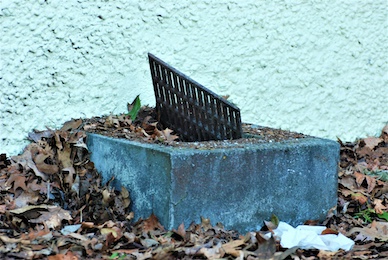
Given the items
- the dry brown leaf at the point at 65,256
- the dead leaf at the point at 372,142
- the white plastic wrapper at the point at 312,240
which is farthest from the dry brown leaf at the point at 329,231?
the dead leaf at the point at 372,142

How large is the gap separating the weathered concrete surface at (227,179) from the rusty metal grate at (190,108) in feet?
1.12

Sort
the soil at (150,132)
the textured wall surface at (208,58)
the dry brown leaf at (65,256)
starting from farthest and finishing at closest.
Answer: the textured wall surface at (208,58), the soil at (150,132), the dry brown leaf at (65,256)

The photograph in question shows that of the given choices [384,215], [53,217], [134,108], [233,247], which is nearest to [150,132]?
[134,108]

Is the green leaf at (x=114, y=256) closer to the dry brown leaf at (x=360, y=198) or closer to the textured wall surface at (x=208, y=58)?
the textured wall surface at (x=208, y=58)

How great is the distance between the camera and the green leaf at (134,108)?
14.0 ft

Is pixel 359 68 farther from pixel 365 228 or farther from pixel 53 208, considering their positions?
pixel 53 208

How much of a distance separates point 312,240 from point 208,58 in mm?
1900

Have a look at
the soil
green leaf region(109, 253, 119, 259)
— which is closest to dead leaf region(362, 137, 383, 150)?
the soil

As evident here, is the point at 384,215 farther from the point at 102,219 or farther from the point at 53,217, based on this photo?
the point at 53,217

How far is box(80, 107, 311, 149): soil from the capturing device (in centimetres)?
357

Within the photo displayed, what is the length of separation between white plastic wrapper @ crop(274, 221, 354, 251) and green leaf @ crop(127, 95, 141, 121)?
1.34m

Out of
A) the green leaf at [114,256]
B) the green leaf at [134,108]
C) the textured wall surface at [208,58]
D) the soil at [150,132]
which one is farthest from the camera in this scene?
the green leaf at [134,108]

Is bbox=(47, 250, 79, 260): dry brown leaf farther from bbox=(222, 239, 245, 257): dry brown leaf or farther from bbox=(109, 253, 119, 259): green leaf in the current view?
bbox=(222, 239, 245, 257): dry brown leaf

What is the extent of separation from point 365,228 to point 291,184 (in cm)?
46
